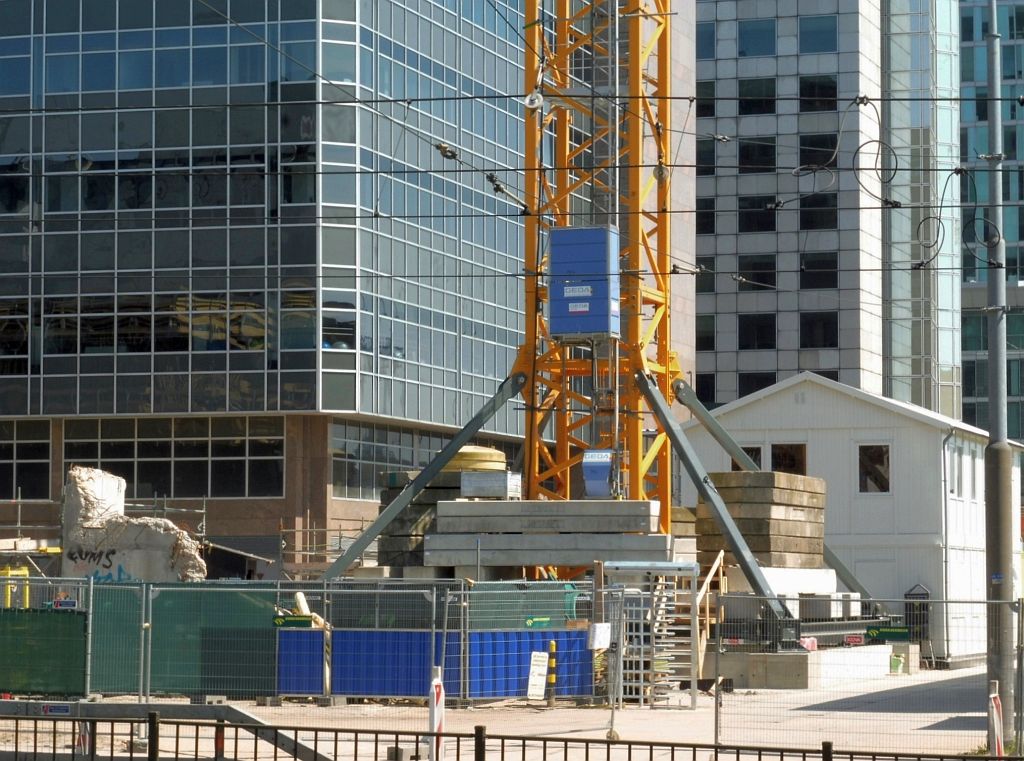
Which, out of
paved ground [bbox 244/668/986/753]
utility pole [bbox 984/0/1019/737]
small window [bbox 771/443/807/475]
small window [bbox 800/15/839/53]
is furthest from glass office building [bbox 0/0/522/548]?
small window [bbox 800/15/839/53]

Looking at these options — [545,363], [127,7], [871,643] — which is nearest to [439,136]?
[127,7]

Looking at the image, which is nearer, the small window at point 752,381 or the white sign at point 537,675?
the white sign at point 537,675

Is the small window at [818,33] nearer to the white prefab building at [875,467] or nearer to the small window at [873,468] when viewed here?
the white prefab building at [875,467]

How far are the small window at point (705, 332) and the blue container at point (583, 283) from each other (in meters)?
52.9

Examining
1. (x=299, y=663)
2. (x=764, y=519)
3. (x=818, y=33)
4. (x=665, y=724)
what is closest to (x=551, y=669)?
(x=665, y=724)

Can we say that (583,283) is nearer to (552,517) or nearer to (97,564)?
(552,517)

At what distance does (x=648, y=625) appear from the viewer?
101ft

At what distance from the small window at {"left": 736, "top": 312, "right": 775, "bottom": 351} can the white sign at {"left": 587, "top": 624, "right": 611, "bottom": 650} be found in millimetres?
64036

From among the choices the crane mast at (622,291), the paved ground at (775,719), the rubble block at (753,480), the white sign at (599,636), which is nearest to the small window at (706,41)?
the crane mast at (622,291)

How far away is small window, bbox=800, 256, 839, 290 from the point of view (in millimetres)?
86812

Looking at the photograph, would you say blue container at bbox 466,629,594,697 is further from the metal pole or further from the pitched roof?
the pitched roof

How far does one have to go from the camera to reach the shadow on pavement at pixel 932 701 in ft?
75.6

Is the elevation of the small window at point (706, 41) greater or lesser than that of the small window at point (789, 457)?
greater

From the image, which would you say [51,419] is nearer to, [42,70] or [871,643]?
[42,70]
